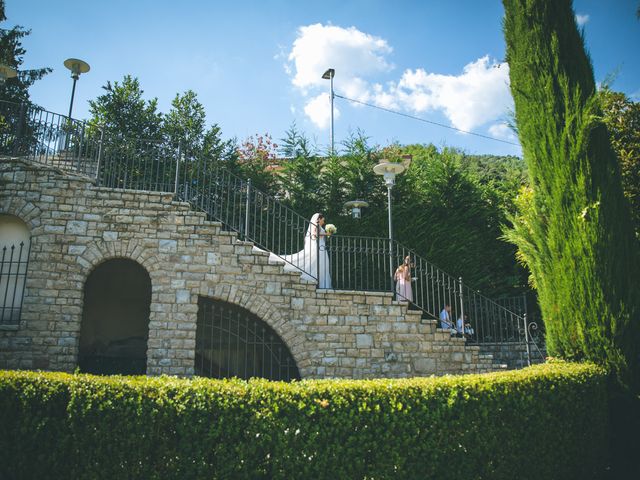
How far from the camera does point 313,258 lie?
30.7 feet

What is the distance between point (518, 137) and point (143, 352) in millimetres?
9671

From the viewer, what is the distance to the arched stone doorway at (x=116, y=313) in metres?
11.3

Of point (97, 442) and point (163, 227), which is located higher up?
point (163, 227)

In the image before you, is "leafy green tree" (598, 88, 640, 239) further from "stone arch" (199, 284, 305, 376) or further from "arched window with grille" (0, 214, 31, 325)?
"arched window with grille" (0, 214, 31, 325)

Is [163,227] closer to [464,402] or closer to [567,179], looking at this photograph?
[464,402]

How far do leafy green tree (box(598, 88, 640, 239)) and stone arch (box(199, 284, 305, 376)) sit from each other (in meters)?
7.11

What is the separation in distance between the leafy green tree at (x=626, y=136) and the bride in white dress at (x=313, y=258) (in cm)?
616

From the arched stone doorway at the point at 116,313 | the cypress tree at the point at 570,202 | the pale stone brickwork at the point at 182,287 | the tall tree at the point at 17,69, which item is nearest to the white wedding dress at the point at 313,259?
the pale stone brickwork at the point at 182,287

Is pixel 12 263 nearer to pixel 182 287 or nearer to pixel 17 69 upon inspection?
pixel 182 287

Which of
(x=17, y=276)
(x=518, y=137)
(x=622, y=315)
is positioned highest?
(x=518, y=137)

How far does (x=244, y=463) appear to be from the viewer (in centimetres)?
409

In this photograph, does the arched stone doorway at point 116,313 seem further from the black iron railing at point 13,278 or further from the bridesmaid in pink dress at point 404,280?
the bridesmaid in pink dress at point 404,280

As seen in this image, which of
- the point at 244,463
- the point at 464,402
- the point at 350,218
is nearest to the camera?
the point at 244,463

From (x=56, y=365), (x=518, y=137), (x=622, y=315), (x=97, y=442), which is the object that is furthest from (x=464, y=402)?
(x=56, y=365)
